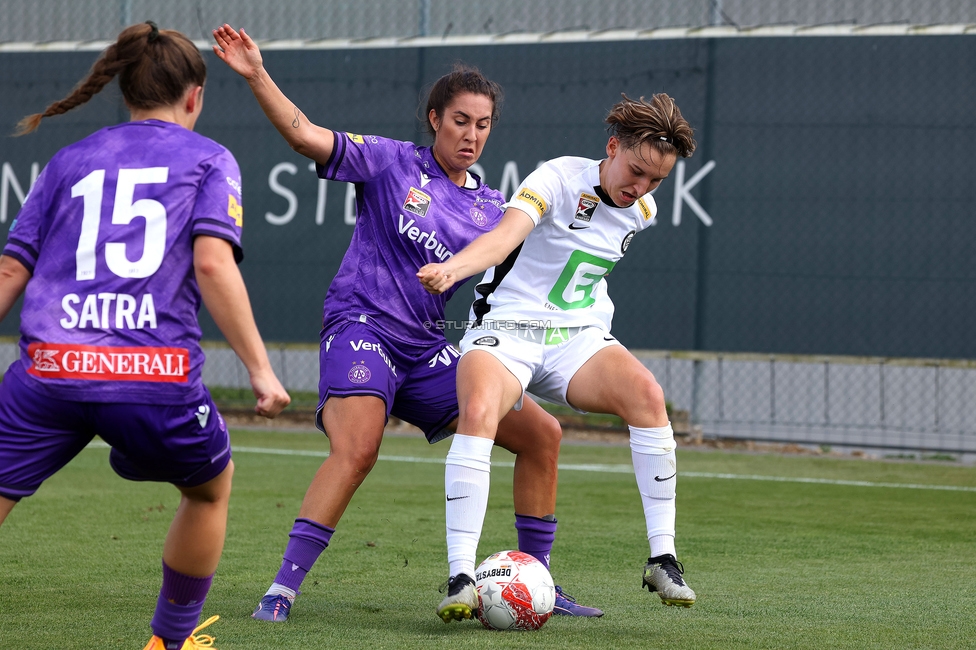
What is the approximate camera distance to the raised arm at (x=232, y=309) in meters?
2.85

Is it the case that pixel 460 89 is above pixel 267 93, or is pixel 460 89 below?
above

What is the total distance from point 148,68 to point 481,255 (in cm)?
135

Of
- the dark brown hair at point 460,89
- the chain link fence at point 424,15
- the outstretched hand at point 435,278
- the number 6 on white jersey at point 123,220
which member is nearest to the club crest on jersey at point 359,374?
the outstretched hand at point 435,278

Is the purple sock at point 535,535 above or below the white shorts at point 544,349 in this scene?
below

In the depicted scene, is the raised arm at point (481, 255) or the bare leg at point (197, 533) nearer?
the bare leg at point (197, 533)

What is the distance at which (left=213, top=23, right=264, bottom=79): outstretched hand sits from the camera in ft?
Answer: 13.3

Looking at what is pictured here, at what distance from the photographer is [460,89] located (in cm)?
448

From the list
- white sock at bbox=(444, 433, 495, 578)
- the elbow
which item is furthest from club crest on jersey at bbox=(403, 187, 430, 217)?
white sock at bbox=(444, 433, 495, 578)

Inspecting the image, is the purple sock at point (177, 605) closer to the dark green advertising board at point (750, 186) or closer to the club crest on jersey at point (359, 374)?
the club crest on jersey at point (359, 374)

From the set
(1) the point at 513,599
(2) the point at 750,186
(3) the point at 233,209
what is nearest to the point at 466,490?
(1) the point at 513,599

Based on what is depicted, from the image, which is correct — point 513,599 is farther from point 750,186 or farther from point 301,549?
point 750,186

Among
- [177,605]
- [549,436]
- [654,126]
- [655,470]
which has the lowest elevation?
[177,605]

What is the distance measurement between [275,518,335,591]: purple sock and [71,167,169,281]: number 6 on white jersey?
151 centimetres

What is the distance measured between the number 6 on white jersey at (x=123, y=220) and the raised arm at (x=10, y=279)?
0.61ft
